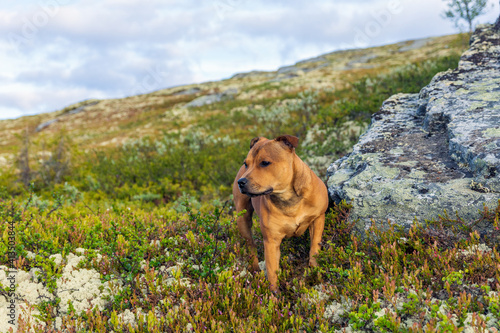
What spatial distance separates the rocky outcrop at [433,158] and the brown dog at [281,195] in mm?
845

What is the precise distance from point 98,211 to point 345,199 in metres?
5.83

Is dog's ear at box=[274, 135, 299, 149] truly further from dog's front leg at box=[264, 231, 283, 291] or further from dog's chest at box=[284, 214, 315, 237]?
dog's front leg at box=[264, 231, 283, 291]

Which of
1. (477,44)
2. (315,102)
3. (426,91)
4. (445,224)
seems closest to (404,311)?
(445,224)

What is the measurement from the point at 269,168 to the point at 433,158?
2.88 metres

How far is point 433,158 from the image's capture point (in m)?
4.66

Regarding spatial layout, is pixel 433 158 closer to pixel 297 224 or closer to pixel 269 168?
pixel 297 224

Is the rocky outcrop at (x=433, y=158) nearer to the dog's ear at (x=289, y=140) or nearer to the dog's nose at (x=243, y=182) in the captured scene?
the dog's ear at (x=289, y=140)

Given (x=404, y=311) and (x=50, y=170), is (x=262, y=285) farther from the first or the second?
(x=50, y=170)

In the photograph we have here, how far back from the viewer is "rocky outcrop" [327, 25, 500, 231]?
3.77 m

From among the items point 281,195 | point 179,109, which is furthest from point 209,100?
point 281,195

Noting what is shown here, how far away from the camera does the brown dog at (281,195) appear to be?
11.6 ft

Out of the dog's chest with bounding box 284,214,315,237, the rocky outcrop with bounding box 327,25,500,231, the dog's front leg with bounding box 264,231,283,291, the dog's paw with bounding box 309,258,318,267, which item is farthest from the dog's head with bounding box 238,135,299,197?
the rocky outcrop with bounding box 327,25,500,231

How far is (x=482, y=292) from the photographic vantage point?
114 inches

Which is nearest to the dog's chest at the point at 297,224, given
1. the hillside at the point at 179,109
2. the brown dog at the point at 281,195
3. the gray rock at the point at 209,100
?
the brown dog at the point at 281,195
